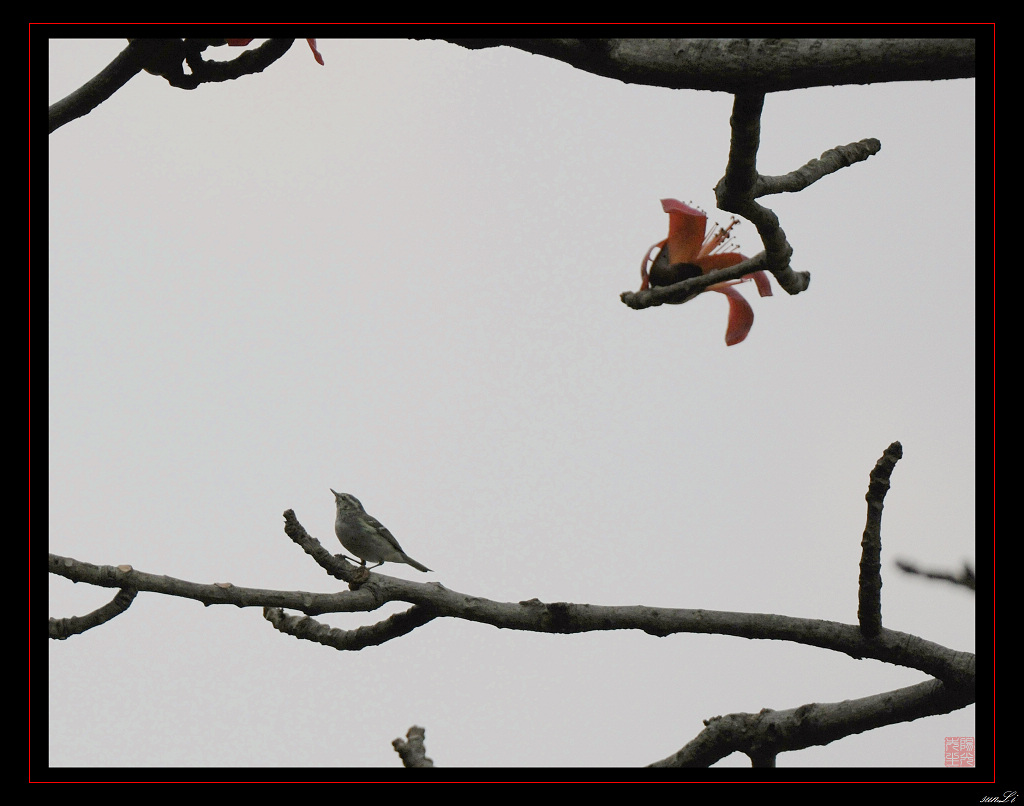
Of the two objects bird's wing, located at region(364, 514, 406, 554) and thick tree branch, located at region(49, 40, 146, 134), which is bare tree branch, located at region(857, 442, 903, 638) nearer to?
thick tree branch, located at region(49, 40, 146, 134)

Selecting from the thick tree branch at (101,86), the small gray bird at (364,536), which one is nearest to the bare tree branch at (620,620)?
the thick tree branch at (101,86)

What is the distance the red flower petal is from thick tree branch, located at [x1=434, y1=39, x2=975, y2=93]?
73 cm

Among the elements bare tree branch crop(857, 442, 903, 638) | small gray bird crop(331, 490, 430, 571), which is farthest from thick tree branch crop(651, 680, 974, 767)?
small gray bird crop(331, 490, 430, 571)

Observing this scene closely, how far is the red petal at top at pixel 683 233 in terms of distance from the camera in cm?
261

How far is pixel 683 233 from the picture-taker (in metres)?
2.62

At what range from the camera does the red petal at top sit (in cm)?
261

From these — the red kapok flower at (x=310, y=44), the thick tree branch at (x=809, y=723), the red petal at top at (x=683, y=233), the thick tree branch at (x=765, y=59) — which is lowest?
the thick tree branch at (x=809, y=723)

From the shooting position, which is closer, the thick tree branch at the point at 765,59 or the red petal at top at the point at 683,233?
the thick tree branch at the point at 765,59

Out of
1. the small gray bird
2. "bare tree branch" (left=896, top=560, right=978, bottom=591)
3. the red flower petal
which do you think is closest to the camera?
"bare tree branch" (left=896, top=560, right=978, bottom=591)

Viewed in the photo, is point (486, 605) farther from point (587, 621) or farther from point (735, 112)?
point (735, 112)

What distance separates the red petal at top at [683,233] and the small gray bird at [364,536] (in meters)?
2.95

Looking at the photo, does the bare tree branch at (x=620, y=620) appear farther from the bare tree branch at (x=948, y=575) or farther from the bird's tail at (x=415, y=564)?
the bird's tail at (x=415, y=564)

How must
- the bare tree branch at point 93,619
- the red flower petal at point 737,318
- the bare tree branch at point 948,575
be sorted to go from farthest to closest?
the red flower petal at point 737,318 → the bare tree branch at point 93,619 → the bare tree branch at point 948,575
